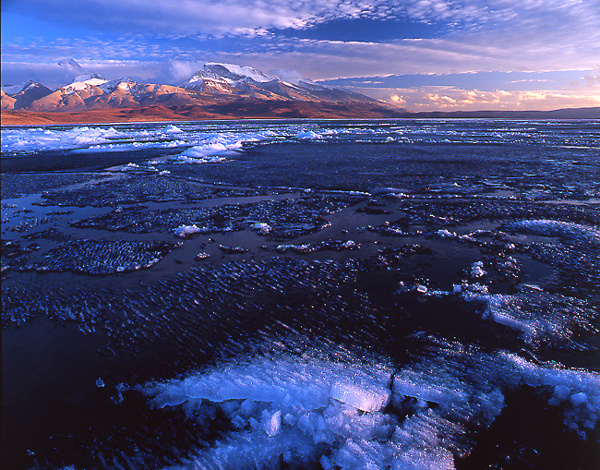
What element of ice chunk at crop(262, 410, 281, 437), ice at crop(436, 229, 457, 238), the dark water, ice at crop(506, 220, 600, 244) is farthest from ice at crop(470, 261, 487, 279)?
ice chunk at crop(262, 410, 281, 437)

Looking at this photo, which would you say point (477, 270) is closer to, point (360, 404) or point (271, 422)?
point (360, 404)

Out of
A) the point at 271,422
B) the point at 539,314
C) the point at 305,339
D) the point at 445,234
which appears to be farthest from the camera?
the point at 445,234

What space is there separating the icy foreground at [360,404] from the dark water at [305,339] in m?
0.02

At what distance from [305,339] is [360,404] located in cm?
129

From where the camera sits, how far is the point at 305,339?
15.3ft

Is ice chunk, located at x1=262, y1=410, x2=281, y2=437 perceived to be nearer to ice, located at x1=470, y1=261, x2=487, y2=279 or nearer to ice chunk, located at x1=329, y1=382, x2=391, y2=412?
ice chunk, located at x1=329, y1=382, x2=391, y2=412

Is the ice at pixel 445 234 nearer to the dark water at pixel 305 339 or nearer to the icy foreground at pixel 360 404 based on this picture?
the dark water at pixel 305 339

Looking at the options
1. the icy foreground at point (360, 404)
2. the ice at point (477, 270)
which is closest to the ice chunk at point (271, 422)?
the icy foreground at point (360, 404)

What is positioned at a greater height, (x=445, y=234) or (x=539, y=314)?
(x=445, y=234)

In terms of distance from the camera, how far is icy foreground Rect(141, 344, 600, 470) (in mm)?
3148

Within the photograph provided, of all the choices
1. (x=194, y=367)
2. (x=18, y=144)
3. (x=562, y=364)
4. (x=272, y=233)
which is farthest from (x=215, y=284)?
(x=18, y=144)

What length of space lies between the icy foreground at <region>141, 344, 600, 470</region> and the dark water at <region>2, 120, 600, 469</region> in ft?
0.06

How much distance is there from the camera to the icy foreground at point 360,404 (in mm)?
3148

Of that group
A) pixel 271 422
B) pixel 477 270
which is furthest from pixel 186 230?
pixel 477 270
